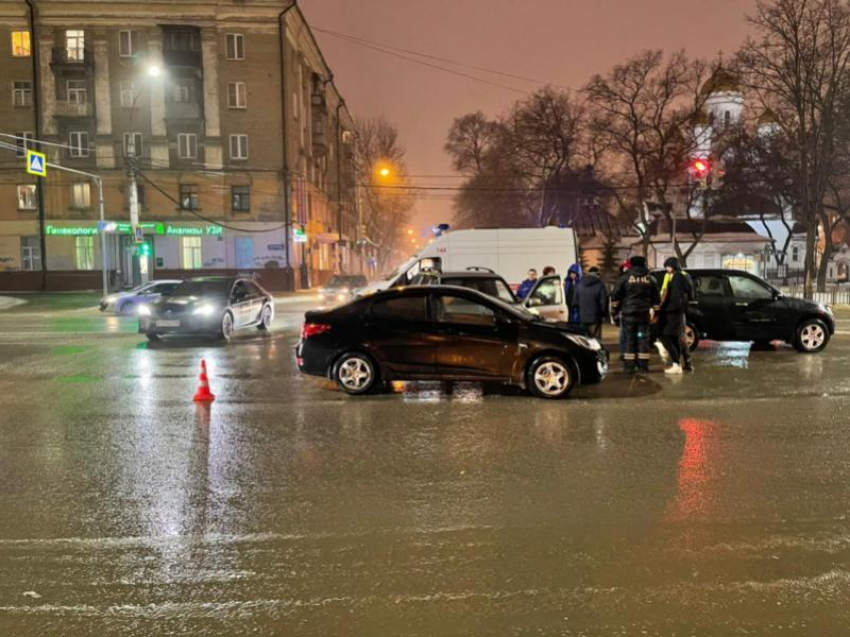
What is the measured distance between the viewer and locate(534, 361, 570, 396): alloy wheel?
27.8 ft

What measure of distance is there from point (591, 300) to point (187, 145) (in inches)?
1415

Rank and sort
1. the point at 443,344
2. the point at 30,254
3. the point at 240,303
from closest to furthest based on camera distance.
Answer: the point at 443,344 < the point at 240,303 < the point at 30,254

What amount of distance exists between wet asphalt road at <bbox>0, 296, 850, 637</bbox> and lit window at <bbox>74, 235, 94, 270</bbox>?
36.0m

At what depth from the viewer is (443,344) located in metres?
8.59

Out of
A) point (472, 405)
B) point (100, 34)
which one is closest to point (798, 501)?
point (472, 405)

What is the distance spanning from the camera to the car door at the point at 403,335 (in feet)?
28.4

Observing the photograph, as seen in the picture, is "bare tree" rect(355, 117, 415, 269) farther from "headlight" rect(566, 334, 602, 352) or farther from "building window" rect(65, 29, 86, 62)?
"headlight" rect(566, 334, 602, 352)

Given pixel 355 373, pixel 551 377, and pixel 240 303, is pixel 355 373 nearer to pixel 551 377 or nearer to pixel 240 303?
pixel 551 377

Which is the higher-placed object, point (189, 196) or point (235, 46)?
point (235, 46)

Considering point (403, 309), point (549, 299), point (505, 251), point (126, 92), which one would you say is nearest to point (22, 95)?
point (126, 92)

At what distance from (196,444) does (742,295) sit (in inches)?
413

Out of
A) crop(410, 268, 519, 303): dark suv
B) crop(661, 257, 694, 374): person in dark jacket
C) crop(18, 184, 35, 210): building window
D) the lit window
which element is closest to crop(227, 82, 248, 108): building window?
the lit window

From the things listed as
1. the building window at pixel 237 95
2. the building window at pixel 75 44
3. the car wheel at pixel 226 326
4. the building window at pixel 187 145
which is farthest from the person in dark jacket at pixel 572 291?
the building window at pixel 75 44

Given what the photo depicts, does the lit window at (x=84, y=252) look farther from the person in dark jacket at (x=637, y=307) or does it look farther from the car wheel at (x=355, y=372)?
the person in dark jacket at (x=637, y=307)
